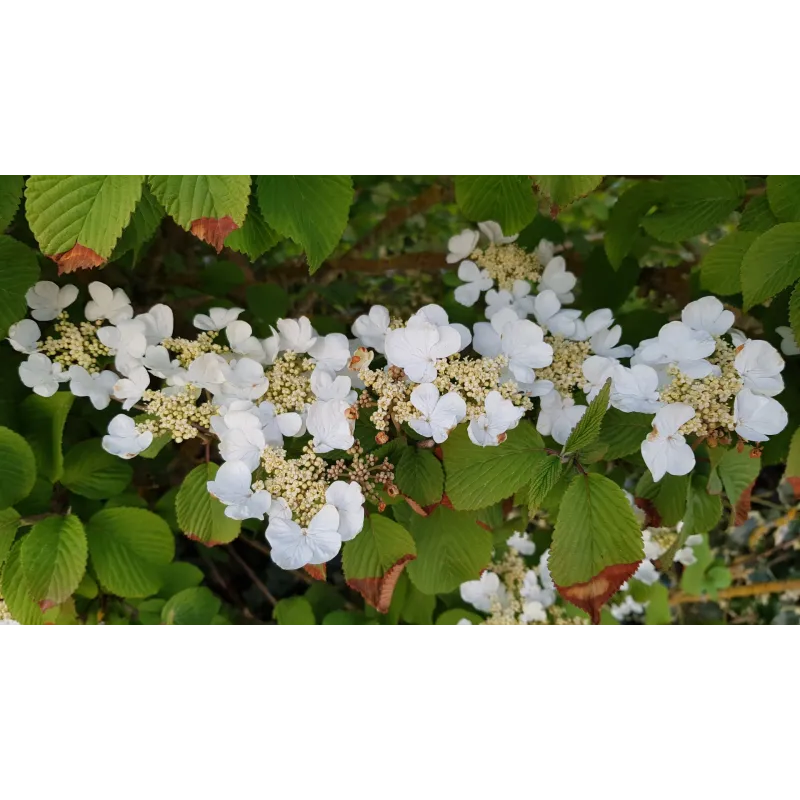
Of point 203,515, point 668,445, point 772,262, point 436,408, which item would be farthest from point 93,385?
point 772,262

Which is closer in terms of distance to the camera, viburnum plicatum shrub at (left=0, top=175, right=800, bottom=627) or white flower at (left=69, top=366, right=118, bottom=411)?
viburnum plicatum shrub at (left=0, top=175, right=800, bottom=627)

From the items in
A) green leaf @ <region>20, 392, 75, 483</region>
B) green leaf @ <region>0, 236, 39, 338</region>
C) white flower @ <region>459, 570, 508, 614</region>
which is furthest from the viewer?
white flower @ <region>459, 570, 508, 614</region>

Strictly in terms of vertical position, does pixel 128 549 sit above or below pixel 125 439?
below

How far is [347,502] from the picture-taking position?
2.13ft

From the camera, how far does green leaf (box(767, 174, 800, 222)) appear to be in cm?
68

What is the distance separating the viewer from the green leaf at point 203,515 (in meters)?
0.74

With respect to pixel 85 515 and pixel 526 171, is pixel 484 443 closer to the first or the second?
pixel 526 171

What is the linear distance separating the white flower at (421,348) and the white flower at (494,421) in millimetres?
61

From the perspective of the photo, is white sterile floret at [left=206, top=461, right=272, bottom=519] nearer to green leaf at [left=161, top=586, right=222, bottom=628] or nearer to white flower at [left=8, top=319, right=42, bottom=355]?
white flower at [left=8, top=319, right=42, bottom=355]

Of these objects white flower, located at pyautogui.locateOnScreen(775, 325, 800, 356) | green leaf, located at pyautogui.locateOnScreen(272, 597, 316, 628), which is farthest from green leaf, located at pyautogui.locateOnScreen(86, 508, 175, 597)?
white flower, located at pyautogui.locateOnScreen(775, 325, 800, 356)

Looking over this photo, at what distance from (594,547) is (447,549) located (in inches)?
9.8

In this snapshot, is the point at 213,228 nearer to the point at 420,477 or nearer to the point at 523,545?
the point at 420,477

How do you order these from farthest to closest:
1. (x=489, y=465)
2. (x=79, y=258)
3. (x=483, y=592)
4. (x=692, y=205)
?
(x=483, y=592), (x=692, y=205), (x=489, y=465), (x=79, y=258)

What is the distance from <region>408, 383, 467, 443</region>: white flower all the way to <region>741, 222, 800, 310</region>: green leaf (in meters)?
0.31
